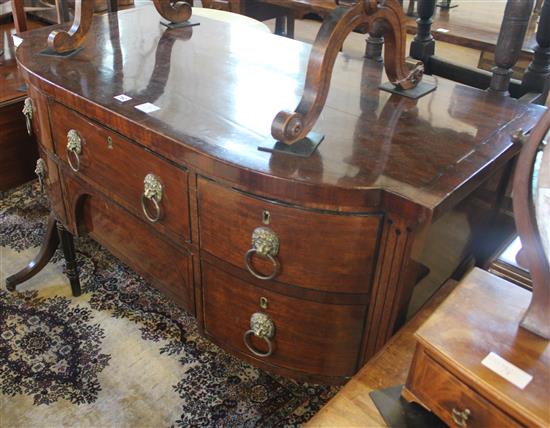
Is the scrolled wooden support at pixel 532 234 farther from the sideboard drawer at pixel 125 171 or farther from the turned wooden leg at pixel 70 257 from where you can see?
the turned wooden leg at pixel 70 257

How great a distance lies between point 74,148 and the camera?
1.17 meters

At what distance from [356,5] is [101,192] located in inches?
26.3

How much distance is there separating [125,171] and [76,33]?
435 mm

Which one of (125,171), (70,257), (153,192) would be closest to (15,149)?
(70,257)

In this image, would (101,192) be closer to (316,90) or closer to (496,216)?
(316,90)

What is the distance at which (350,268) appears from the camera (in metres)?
0.87

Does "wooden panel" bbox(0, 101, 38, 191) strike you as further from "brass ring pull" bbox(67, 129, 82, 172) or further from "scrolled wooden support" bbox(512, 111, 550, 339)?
"scrolled wooden support" bbox(512, 111, 550, 339)

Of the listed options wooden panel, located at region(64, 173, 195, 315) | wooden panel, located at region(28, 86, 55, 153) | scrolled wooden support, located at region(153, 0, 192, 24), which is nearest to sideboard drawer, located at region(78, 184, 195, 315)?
wooden panel, located at region(64, 173, 195, 315)

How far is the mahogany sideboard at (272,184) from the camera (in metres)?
0.83

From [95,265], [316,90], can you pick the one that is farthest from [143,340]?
[316,90]

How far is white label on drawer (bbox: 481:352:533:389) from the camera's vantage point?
0.66 metres

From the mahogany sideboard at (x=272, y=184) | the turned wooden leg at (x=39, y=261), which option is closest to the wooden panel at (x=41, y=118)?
the mahogany sideboard at (x=272, y=184)

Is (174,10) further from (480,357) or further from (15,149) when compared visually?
(480,357)

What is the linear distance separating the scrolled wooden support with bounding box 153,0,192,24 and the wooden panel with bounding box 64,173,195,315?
1.73ft
